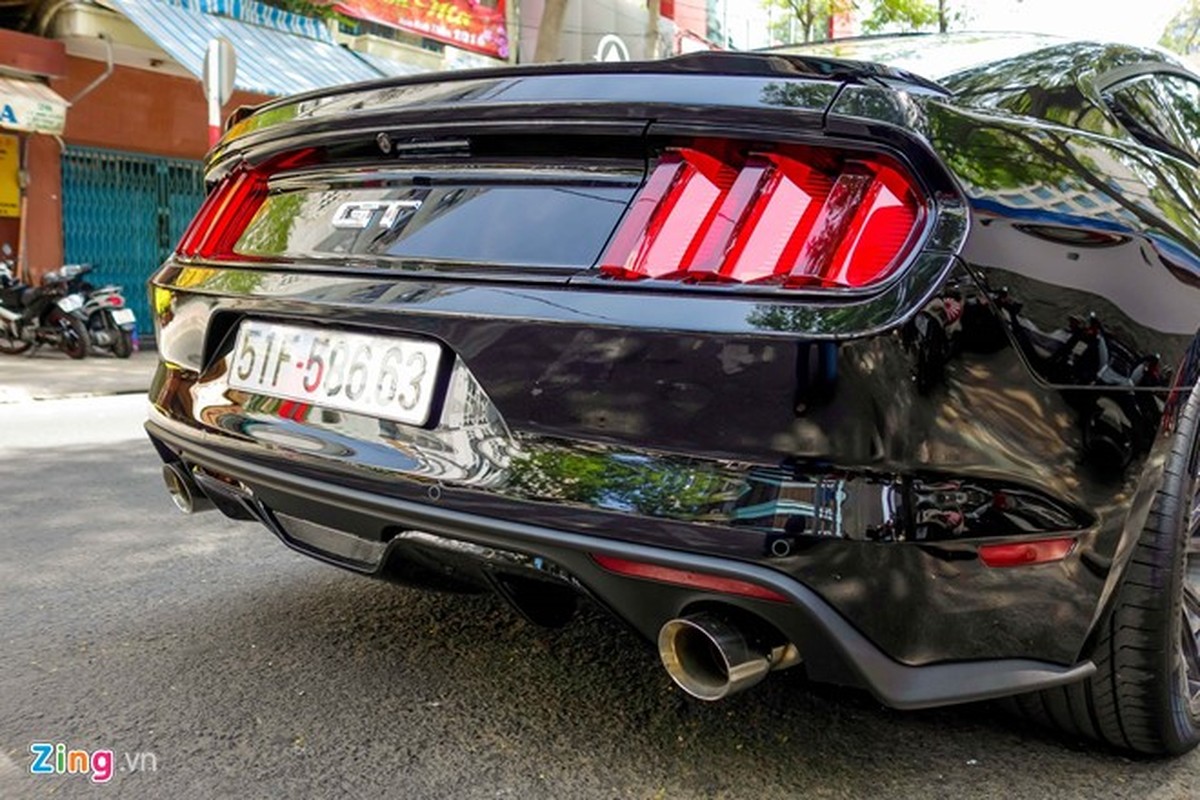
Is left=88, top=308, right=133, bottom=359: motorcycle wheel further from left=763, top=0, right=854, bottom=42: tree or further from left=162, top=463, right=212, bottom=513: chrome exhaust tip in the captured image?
left=763, top=0, right=854, bottom=42: tree

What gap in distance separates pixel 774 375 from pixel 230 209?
1.49 m

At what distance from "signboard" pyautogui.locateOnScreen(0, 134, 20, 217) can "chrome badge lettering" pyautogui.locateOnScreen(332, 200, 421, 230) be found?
11.1 meters

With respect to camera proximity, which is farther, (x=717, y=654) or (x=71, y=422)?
(x=71, y=422)

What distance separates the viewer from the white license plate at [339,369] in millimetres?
1859

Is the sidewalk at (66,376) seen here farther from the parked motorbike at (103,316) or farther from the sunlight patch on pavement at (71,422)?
the sunlight patch on pavement at (71,422)

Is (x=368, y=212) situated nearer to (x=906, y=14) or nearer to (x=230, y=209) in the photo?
(x=230, y=209)

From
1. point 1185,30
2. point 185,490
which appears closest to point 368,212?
point 185,490

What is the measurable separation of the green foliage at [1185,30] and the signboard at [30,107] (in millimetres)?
26060

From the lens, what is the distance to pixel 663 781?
2.00 meters

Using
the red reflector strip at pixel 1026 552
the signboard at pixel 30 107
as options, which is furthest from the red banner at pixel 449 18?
the red reflector strip at pixel 1026 552

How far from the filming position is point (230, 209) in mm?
2469

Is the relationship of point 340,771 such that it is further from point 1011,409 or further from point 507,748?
point 1011,409

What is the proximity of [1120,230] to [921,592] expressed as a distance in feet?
2.42

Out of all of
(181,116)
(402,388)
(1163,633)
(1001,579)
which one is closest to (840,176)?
(1001,579)
